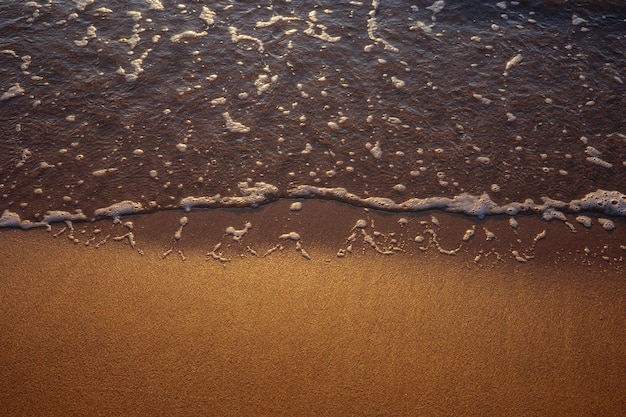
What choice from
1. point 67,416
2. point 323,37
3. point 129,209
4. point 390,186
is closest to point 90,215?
point 129,209

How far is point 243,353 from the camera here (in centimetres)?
254

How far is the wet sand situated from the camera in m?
2.39

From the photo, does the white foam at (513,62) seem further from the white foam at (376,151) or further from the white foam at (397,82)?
the white foam at (376,151)

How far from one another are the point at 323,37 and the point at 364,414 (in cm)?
337

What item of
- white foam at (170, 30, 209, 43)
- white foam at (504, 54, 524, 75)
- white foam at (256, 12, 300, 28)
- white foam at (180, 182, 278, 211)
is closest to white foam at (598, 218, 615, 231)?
white foam at (504, 54, 524, 75)

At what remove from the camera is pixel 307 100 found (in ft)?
13.1

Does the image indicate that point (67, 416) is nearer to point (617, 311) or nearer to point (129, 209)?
point (129, 209)

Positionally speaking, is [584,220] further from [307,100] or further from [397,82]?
[307,100]

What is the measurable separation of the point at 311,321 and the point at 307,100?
6.41 ft

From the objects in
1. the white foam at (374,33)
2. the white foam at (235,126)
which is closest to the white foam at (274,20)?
the white foam at (374,33)

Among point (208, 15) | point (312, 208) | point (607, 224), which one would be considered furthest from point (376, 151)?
point (208, 15)

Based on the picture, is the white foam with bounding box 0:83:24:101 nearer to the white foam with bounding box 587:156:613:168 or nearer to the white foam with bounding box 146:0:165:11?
the white foam with bounding box 146:0:165:11

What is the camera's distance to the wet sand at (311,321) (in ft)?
7.85

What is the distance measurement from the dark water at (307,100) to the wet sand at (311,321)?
341 mm
